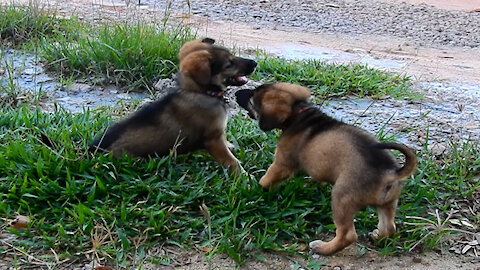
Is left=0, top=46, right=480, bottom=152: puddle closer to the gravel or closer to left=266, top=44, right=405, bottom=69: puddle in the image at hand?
left=266, top=44, right=405, bottom=69: puddle

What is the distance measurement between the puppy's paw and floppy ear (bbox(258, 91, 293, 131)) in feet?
2.92

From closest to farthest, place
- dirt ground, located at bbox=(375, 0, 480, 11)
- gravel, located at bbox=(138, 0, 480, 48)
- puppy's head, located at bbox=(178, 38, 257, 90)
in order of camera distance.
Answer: puppy's head, located at bbox=(178, 38, 257, 90)
gravel, located at bbox=(138, 0, 480, 48)
dirt ground, located at bbox=(375, 0, 480, 11)

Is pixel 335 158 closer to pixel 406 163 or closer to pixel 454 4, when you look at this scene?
pixel 406 163

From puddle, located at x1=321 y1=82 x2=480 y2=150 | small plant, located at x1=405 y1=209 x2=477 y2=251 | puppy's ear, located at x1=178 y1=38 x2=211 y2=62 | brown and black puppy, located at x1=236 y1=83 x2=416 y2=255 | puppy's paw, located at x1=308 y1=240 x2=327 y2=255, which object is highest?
puppy's ear, located at x1=178 y1=38 x2=211 y2=62

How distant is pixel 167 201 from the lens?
422 centimetres

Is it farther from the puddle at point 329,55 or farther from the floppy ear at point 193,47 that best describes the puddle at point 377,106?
the puddle at point 329,55

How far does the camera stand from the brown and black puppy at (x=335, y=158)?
12.3 feet

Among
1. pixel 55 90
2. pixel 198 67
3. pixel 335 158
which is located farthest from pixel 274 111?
pixel 55 90

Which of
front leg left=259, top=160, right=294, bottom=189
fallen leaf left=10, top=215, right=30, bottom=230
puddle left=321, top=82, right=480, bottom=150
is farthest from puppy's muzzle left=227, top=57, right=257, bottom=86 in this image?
fallen leaf left=10, top=215, right=30, bottom=230

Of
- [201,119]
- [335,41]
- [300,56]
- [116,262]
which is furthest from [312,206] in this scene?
[335,41]

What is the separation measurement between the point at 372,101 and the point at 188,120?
104 inches

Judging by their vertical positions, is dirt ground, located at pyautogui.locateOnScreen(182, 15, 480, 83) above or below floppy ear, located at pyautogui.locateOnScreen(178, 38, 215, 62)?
below

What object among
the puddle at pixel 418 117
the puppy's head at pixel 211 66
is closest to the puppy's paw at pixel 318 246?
the puppy's head at pixel 211 66

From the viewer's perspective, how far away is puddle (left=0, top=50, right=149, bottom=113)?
6.15 meters
